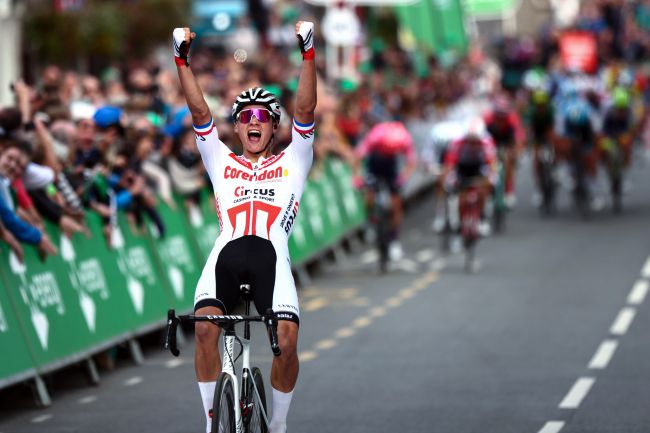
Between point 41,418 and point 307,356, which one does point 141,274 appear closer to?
point 307,356

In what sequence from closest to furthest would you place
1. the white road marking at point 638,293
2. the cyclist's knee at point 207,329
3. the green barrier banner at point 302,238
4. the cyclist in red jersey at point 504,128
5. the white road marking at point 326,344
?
1. the cyclist's knee at point 207,329
2. the white road marking at point 326,344
3. the white road marking at point 638,293
4. the green barrier banner at point 302,238
5. the cyclist in red jersey at point 504,128

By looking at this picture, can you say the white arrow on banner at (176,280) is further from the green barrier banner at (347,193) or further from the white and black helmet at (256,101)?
the green barrier banner at (347,193)

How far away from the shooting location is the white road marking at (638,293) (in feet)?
59.6

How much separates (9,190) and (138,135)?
3.35 meters

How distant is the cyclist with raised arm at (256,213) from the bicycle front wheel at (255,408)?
0.32ft

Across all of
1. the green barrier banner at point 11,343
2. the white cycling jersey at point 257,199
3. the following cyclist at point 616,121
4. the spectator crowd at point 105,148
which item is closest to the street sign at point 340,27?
the spectator crowd at point 105,148

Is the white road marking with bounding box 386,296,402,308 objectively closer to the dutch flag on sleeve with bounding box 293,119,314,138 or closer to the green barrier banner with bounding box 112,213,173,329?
the green barrier banner with bounding box 112,213,173,329

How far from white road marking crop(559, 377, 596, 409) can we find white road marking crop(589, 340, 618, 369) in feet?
2.43

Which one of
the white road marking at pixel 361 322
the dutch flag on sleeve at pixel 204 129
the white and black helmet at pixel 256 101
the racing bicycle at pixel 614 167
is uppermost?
the white and black helmet at pixel 256 101

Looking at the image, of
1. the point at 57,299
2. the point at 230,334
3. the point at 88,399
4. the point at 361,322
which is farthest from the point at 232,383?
the point at 361,322

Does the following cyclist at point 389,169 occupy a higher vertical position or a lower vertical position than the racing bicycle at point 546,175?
higher

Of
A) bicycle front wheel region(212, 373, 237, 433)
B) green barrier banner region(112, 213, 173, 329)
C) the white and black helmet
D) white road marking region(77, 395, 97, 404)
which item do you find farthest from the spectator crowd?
bicycle front wheel region(212, 373, 237, 433)

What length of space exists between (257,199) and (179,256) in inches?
289

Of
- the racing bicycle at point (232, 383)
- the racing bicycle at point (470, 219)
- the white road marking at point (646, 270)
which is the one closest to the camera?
the racing bicycle at point (232, 383)
